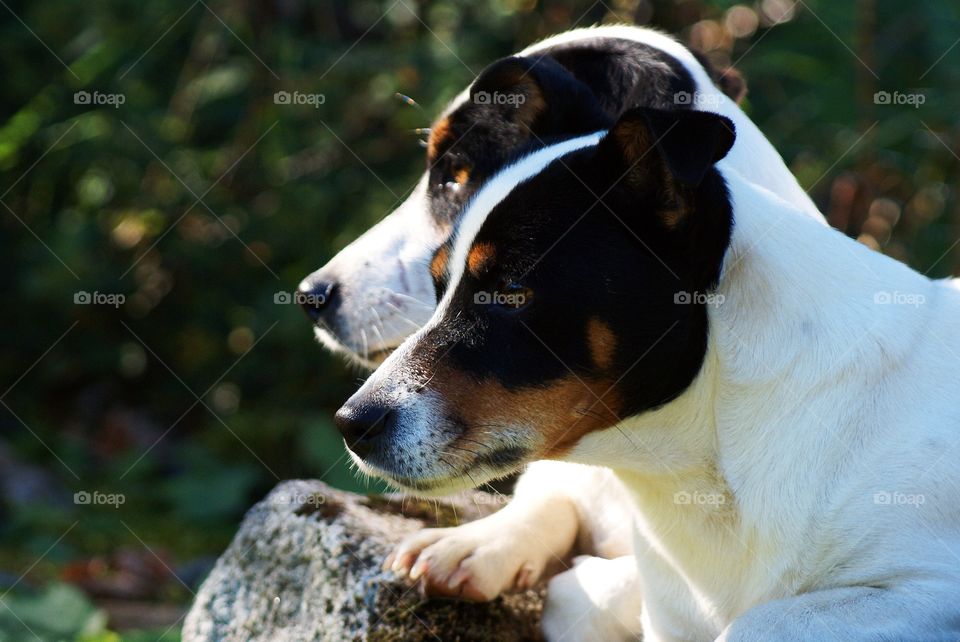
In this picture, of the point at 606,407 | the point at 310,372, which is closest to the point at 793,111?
the point at 310,372

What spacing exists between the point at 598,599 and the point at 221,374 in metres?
4.17

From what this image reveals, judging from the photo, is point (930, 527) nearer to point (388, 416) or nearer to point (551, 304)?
point (551, 304)

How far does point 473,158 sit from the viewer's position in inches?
156

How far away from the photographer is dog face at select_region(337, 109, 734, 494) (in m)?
2.77

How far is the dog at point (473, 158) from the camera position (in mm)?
3719

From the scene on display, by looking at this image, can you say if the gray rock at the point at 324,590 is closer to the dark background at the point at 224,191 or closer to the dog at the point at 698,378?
the dog at the point at 698,378

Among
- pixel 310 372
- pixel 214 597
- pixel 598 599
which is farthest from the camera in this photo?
pixel 310 372

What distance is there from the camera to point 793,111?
5.77 m

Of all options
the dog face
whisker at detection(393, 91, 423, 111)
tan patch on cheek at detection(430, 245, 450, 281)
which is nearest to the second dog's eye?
the dog face

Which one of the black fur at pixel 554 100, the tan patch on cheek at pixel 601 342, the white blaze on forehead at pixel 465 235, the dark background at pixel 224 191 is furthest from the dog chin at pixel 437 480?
the dark background at pixel 224 191

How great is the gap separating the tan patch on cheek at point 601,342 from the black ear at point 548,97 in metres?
0.77

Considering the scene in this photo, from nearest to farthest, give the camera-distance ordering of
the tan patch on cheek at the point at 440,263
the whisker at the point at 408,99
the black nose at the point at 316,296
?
the tan patch on cheek at the point at 440,263 → the black nose at the point at 316,296 → the whisker at the point at 408,99

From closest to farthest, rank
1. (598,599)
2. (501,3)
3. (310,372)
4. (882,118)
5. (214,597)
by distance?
(598,599), (214,597), (882,118), (501,3), (310,372)

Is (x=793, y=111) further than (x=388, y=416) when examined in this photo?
Yes
